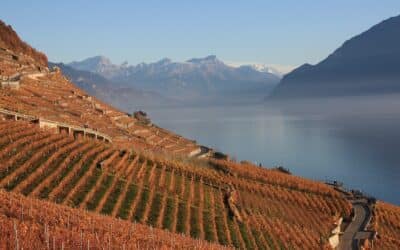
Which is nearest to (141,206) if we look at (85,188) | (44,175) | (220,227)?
(85,188)

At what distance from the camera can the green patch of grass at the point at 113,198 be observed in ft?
76.9

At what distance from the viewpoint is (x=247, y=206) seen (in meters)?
35.8

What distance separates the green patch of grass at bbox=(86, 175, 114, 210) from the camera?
23203mm

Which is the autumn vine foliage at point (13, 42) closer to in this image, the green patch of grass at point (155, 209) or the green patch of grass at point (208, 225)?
the green patch of grass at point (155, 209)

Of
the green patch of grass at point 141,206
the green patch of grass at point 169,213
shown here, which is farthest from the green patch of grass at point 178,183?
the green patch of grass at point 141,206

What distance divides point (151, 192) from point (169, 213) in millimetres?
2386

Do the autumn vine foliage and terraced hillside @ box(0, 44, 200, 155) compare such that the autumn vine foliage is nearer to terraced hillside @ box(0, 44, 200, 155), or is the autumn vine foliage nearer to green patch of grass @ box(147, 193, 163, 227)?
terraced hillside @ box(0, 44, 200, 155)

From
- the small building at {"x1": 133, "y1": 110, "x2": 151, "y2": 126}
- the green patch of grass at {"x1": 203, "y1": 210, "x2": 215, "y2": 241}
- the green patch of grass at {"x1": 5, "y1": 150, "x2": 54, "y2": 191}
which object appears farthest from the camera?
the small building at {"x1": 133, "y1": 110, "x2": 151, "y2": 126}

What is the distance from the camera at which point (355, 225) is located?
41656mm

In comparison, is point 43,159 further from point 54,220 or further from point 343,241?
point 343,241

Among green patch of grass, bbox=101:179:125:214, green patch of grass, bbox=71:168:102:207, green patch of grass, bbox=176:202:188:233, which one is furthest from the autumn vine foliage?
green patch of grass, bbox=176:202:188:233

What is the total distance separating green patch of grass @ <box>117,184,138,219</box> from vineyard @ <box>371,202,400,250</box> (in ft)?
60.7

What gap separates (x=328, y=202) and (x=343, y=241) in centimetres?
897

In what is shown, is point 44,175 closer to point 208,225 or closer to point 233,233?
point 208,225
